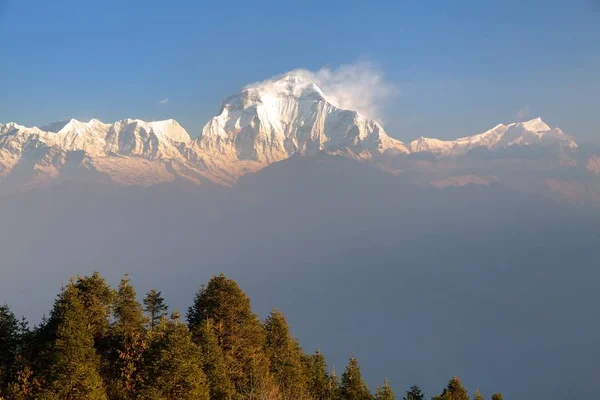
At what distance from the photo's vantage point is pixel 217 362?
50.0 m

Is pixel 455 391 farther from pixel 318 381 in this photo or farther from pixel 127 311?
pixel 127 311

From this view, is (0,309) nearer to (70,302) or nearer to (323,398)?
(70,302)

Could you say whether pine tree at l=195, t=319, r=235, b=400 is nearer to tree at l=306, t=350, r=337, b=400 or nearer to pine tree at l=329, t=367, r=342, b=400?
pine tree at l=329, t=367, r=342, b=400

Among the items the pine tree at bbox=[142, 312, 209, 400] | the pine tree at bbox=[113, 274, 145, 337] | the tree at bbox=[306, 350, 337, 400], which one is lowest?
the pine tree at bbox=[142, 312, 209, 400]

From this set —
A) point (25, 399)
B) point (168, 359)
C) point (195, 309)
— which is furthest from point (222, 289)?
point (25, 399)

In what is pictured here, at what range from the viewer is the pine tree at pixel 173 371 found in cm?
4094

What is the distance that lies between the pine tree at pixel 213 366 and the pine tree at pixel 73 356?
9982 mm

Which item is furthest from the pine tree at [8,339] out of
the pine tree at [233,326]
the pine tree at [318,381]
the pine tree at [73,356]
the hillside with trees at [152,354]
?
the pine tree at [318,381]

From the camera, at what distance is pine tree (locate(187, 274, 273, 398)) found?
55.8 metres

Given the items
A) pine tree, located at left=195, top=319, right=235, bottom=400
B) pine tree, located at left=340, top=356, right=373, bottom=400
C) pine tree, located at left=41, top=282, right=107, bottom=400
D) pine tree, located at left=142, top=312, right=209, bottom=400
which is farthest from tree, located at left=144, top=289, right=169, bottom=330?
pine tree, located at left=340, top=356, right=373, bottom=400

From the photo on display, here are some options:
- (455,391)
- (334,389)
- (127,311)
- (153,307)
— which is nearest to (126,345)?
(127,311)

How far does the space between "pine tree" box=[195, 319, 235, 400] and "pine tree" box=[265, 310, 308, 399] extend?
33.1ft

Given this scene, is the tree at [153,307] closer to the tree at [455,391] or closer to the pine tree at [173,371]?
the pine tree at [173,371]

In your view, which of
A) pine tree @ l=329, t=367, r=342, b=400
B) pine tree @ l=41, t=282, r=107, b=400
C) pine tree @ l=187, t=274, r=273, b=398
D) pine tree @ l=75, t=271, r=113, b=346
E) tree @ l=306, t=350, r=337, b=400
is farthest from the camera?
tree @ l=306, t=350, r=337, b=400
